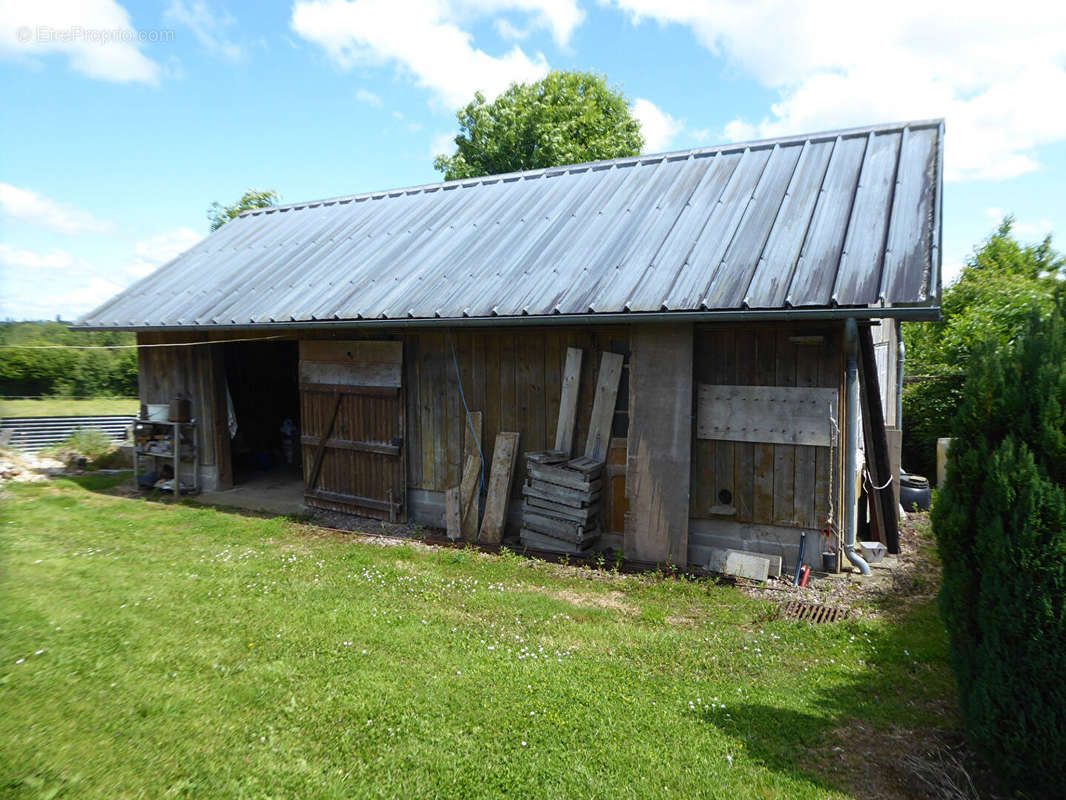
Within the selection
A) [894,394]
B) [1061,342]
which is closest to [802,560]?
[1061,342]

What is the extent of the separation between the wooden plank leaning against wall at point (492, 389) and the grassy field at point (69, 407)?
7.15 meters

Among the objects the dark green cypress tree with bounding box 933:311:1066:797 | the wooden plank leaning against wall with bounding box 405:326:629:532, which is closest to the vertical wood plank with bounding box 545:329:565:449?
the wooden plank leaning against wall with bounding box 405:326:629:532

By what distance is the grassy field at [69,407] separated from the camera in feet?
54.3

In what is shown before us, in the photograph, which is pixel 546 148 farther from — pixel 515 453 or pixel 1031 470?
pixel 1031 470

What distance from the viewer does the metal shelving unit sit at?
11797 mm

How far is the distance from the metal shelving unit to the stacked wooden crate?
278 inches

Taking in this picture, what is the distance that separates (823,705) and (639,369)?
156 inches

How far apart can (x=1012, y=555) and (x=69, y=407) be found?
2253 centimetres

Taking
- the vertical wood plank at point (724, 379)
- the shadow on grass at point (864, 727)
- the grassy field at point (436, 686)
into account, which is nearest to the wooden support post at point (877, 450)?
the vertical wood plank at point (724, 379)

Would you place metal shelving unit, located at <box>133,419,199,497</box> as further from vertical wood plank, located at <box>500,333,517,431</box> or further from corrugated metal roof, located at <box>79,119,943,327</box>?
vertical wood plank, located at <box>500,333,517,431</box>

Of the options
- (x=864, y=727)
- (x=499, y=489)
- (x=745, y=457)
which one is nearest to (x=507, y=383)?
(x=499, y=489)

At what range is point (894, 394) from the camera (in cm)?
1101

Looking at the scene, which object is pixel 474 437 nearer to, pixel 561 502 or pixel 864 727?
pixel 561 502

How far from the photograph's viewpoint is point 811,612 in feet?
19.7
